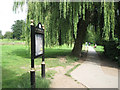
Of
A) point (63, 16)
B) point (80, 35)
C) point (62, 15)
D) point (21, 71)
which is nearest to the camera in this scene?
point (21, 71)

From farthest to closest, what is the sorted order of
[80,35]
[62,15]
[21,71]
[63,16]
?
[80,35] → [62,15] → [63,16] → [21,71]

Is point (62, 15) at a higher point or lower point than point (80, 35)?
higher

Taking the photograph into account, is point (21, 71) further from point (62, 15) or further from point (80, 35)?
point (80, 35)

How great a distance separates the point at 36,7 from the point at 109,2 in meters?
4.76

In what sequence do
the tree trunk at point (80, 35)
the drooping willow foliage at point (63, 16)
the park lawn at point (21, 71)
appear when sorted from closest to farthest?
the park lawn at point (21, 71)
the drooping willow foliage at point (63, 16)
the tree trunk at point (80, 35)

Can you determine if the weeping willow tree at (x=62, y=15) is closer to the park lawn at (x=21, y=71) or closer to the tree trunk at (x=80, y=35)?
the tree trunk at (x=80, y=35)

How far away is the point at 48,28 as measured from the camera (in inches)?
295

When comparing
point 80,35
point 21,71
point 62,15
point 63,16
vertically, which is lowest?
point 21,71

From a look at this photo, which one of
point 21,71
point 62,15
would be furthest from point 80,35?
point 21,71

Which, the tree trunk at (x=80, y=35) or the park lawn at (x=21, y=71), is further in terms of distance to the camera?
the tree trunk at (x=80, y=35)

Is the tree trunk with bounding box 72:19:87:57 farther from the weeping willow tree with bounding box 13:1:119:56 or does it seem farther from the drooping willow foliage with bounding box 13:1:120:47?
the drooping willow foliage with bounding box 13:1:120:47

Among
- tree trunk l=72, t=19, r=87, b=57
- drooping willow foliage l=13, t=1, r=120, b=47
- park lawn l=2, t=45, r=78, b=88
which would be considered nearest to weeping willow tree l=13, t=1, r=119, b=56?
drooping willow foliage l=13, t=1, r=120, b=47

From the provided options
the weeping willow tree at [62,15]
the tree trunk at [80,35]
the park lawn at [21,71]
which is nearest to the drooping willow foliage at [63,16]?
the weeping willow tree at [62,15]

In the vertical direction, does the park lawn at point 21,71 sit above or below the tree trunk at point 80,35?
below
